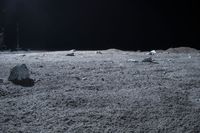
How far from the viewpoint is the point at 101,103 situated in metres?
1.67

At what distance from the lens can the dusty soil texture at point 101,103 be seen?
1470mm

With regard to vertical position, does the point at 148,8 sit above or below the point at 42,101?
above

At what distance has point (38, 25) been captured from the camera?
28.8 feet

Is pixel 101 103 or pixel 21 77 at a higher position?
pixel 21 77

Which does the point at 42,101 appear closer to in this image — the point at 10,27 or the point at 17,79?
the point at 17,79

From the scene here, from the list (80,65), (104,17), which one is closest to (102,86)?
(80,65)

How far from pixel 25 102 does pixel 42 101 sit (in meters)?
0.10

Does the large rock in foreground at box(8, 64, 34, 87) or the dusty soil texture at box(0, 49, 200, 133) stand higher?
the large rock in foreground at box(8, 64, 34, 87)

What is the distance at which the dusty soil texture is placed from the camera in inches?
57.9

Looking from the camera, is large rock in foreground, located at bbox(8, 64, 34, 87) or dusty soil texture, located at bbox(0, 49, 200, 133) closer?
dusty soil texture, located at bbox(0, 49, 200, 133)

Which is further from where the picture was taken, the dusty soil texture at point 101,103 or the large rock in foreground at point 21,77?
the large rock in foreground at point 21,77

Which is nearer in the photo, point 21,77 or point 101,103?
point 101,103

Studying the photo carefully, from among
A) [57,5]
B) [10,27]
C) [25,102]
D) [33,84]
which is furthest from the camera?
[57,5]

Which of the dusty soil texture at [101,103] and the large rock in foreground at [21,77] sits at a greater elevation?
the large rock in foreground at [21,77]
